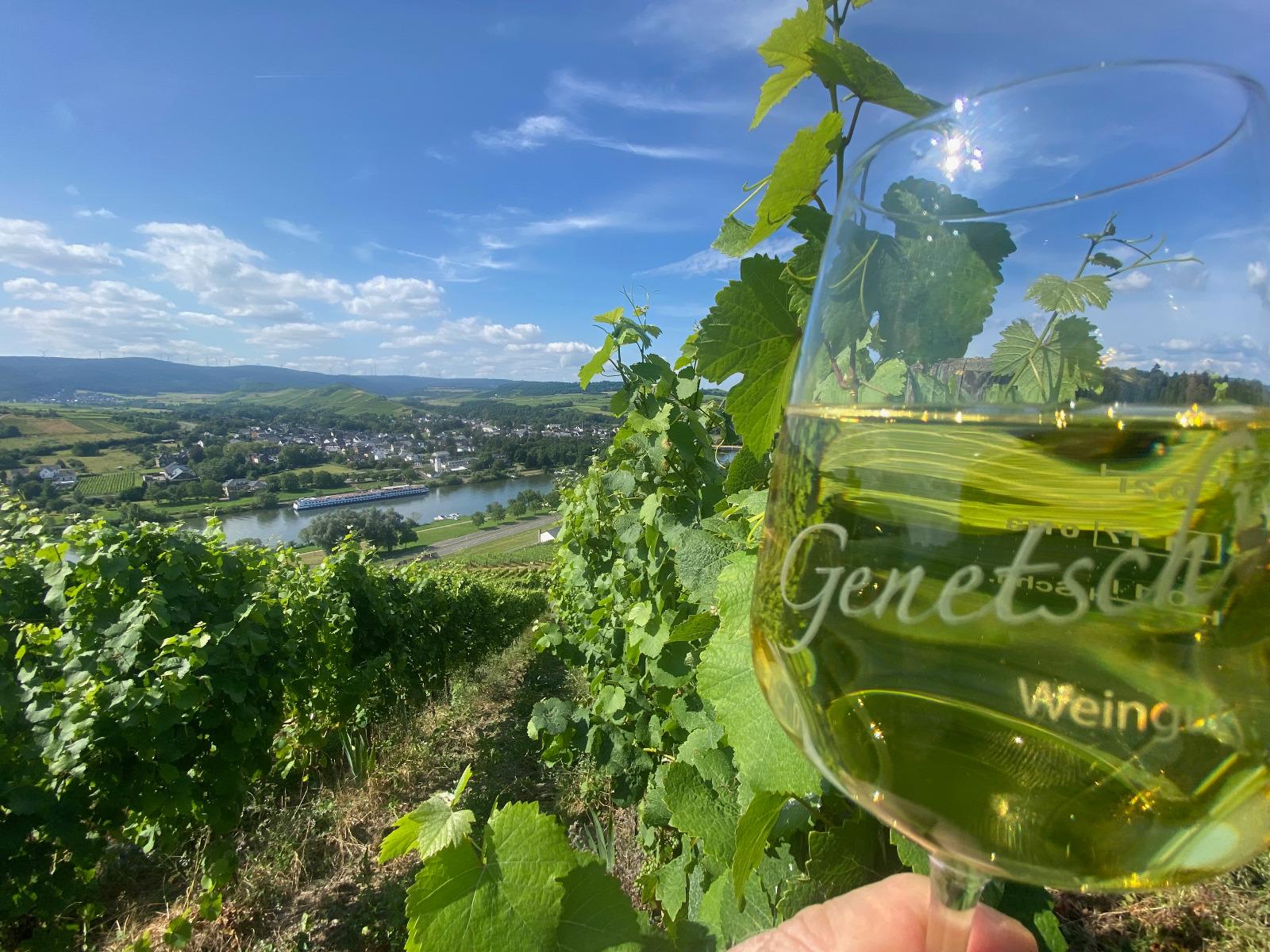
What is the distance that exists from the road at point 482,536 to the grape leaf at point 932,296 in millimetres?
42351

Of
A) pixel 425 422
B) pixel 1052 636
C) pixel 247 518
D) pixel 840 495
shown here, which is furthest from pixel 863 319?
pixel 425 422

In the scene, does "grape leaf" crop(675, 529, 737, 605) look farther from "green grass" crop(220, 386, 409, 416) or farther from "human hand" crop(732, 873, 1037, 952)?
"green grass" crop(220, 386, 409, 416)

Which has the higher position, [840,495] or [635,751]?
[840,495]

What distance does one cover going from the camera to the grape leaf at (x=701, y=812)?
4.88ft

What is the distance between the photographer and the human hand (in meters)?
0.82

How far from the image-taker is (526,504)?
51.6 metres

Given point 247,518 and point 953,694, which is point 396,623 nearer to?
point 953,694

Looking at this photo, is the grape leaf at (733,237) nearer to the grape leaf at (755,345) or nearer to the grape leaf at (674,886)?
the grape leaf at (755,345)

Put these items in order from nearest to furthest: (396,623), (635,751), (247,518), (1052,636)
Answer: (1052,636), (635,751), (396,623), (247,518)

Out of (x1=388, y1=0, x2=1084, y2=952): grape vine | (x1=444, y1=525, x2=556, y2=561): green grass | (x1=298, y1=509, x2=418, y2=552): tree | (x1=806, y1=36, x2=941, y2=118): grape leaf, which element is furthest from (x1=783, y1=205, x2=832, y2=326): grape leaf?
(x1=444, y1=525, x2=556, y2=561): green grass

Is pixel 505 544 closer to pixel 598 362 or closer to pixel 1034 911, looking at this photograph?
pixel 598 362

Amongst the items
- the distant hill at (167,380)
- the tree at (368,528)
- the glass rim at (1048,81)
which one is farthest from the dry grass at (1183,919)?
the distant hill at (167,380)

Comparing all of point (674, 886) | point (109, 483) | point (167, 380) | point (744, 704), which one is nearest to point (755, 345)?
point (744, 704)

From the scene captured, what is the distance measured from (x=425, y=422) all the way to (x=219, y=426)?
2520 cm
